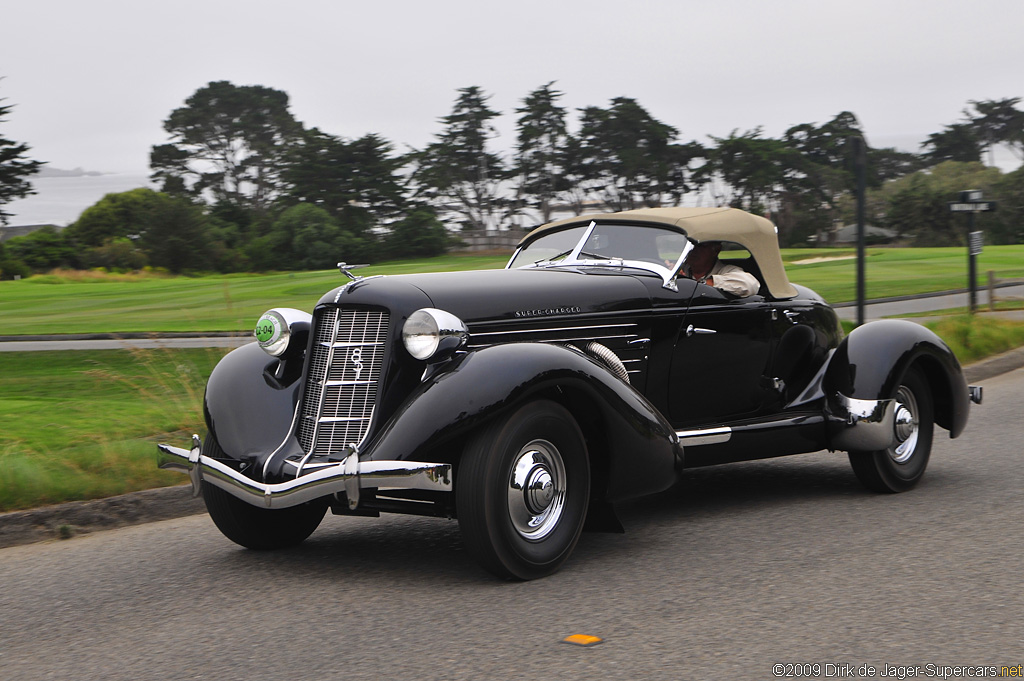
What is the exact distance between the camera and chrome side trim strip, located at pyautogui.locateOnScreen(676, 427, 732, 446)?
5.90 meters

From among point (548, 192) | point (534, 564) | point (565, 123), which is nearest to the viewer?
point (534, 564)

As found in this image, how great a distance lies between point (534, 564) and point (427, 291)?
57.3 inches

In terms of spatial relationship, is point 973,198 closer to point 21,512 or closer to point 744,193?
point 21,512

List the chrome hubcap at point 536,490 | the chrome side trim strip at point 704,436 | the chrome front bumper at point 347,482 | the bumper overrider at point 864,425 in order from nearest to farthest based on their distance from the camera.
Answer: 1. the chrome front bumper at point 347,482
2. the chrome hubcap at point 536,490
3. the chrome side trim strip at point 704,436
4. the bumper overrider at point 864,425

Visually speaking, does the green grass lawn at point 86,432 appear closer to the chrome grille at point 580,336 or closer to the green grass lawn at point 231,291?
the chrome grille at point 580,336

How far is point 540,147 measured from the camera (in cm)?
5834

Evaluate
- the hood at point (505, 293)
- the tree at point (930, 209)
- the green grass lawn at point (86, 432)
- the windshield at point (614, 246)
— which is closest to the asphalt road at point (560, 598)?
the green grass lawn at point (86, 432)

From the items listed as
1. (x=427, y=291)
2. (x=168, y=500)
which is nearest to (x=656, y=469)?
(x=427, y=291)

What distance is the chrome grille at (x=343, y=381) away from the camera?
5.11 meters

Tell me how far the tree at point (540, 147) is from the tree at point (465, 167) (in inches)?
60.3

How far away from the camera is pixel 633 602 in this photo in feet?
14.3

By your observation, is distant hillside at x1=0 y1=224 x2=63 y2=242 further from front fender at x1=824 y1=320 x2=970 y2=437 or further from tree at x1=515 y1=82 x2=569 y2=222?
front fender at x1=824 y1=320 x2=970 y2=437

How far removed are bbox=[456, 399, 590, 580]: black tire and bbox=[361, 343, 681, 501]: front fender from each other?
123 mm

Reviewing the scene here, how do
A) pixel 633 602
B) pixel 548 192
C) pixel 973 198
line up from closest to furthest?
pixel 633 602
pixel 973 198
pixel 548 192
